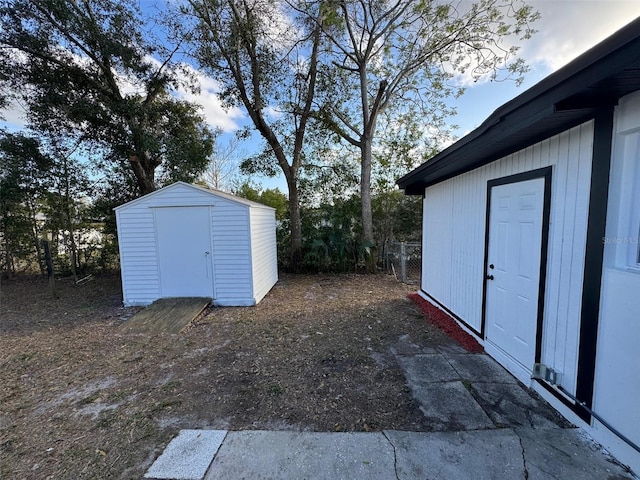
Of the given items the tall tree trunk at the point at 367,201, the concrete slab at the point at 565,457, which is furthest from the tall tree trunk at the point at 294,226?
the concrete slab at the point at 565,457

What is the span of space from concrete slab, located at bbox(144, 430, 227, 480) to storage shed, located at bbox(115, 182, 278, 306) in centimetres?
325

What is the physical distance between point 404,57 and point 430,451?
8855mm

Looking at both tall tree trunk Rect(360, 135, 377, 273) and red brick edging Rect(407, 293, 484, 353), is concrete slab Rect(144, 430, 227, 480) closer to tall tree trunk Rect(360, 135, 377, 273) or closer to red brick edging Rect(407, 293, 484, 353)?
red brick edging Rect(407, 293, 484, 353)

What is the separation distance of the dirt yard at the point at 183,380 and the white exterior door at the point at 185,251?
64cm

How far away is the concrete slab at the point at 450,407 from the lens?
1970mm

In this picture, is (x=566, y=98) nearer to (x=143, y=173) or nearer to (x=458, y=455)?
(x=458, y=455)

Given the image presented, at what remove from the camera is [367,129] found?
308 inches

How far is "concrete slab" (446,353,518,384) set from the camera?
2582 millimetres

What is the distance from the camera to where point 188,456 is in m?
1.74

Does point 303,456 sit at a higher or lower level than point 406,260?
lower

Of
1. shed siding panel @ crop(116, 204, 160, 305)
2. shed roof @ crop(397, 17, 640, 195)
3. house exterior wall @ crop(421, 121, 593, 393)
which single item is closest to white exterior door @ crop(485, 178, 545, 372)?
house exterior wall @ crop(421, 121, 593, 393)

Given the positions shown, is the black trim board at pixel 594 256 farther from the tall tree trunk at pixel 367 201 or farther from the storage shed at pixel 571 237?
the tall tree trunk at pixel 367 201

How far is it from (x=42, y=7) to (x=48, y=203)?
4443mm

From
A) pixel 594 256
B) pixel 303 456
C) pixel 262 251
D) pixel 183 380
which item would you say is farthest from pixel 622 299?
pixel 262 251
